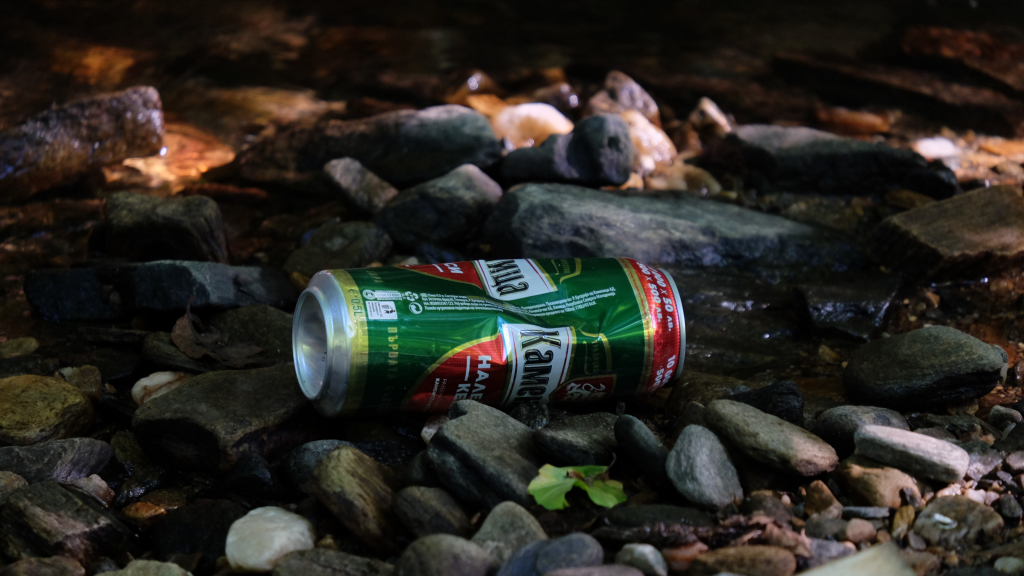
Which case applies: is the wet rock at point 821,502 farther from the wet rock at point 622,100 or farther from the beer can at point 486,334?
the wet rock at point 622,100

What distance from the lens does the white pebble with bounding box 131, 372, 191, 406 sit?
238 centimetres

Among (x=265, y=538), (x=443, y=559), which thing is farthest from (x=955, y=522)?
(x=265, y=538)

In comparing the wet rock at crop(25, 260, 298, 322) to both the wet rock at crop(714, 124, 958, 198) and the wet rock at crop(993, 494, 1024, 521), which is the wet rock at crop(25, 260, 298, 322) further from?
the wet rock at crop(714, 124, 958, 198)

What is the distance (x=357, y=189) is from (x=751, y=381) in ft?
7.03

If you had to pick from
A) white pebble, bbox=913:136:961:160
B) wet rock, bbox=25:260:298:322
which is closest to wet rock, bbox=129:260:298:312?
wet rock, bbox=25:260:298:322

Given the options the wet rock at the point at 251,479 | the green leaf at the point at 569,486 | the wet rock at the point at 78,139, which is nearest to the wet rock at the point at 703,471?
the green leaf at the point at 569,486

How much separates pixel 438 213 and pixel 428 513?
6.49 ft

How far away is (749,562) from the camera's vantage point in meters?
1.45

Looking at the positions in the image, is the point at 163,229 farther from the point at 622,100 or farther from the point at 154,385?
the point at 622,100

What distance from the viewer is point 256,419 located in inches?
81.7

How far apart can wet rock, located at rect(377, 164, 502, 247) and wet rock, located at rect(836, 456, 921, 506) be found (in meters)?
2.08

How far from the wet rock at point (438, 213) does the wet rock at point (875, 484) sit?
81.8 inches

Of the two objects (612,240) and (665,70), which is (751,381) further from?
(665,70)

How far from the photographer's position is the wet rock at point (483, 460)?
1701mm
